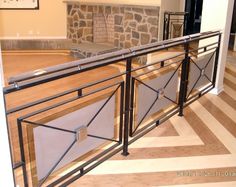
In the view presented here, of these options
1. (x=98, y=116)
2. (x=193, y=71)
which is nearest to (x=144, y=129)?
(x=98, y=116)

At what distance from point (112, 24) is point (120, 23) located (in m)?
0.44

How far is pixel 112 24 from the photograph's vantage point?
7160mm

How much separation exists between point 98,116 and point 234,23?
7.23 m

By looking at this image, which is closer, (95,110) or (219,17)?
(95,110)

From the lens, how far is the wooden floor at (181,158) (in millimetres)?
2359

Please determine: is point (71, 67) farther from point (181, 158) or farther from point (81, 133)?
point (181, 158)

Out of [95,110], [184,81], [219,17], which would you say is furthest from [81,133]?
[219,17]

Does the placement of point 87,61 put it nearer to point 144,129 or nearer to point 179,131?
A: point 144,129

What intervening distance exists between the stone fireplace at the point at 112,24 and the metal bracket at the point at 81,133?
14.3 feet

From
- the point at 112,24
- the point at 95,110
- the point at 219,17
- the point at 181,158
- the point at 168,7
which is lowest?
the point at 181,158

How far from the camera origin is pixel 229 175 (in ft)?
8.06

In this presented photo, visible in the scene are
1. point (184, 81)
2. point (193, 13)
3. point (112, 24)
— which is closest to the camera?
point (184, 81)

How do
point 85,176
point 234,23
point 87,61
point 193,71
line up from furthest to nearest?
point 234,23 → point 193,71 → point 85,176 → point 87,61

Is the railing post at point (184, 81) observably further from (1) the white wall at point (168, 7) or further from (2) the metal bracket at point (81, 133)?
(1) the white wall at point (168, 7)
